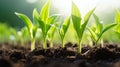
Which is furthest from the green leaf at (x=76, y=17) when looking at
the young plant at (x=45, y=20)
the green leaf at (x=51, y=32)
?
the green leaf at (x=51, y=32)

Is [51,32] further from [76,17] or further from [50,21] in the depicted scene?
[76,17]

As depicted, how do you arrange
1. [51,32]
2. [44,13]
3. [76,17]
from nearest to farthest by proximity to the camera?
[76,17], [44,13], [51,32]

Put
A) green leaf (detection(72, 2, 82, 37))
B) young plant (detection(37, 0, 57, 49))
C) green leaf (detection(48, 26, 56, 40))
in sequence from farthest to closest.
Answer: green leaf (detection(48, 26, 56, 40)), young plant (detection(37, 0, 57, 49)), green leaf (detection(72, 2, 82, 37))

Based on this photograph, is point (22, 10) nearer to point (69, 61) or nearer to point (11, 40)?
point (11, 40)

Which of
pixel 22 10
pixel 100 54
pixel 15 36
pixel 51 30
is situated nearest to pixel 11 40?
pixel 15 36

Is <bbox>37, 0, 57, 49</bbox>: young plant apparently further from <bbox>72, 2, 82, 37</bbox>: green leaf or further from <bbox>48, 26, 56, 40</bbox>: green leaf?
<bbox>72, 2, 82, 37</bbox>: green leaf

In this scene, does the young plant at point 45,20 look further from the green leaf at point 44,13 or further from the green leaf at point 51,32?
the green leaf at point 51,32

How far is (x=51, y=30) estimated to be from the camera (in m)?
3.22

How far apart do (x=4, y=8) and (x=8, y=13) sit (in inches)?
17.2

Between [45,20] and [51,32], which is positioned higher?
[45,20]

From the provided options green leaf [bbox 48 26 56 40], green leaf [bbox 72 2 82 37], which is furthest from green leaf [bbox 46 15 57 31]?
green leaf [bbox 72 2 82 37]

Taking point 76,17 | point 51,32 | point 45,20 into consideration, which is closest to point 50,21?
point 45,20

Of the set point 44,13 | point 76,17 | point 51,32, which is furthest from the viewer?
point 51,32

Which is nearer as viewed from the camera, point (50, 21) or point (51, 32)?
point (50, 21)
